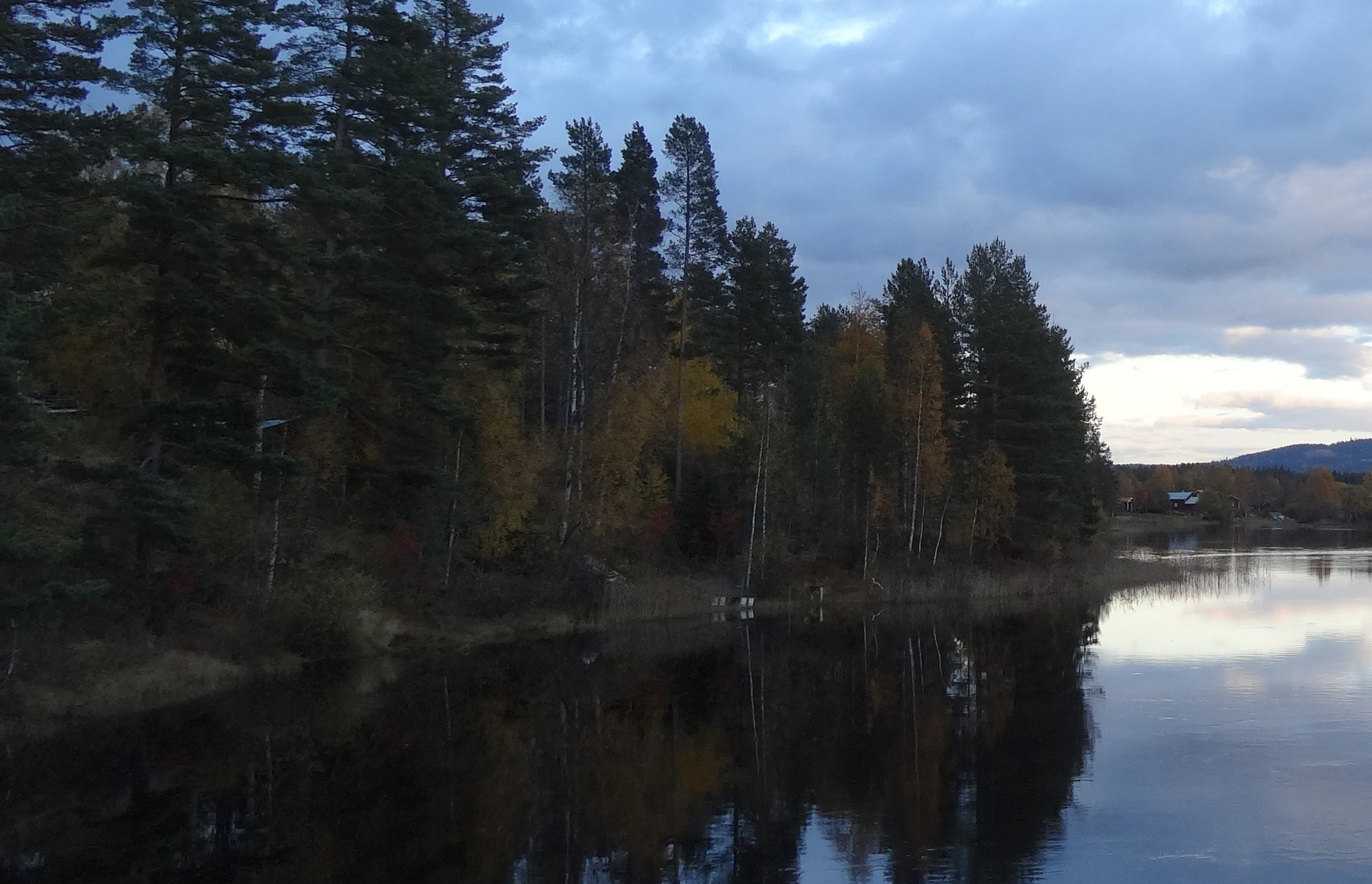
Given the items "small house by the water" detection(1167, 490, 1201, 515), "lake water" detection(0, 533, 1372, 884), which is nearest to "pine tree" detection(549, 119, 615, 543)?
"lake water" detection(0, 533, 1372, 884)

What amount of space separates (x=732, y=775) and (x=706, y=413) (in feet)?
111

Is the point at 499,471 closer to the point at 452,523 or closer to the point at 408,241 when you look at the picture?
the point at 452,523

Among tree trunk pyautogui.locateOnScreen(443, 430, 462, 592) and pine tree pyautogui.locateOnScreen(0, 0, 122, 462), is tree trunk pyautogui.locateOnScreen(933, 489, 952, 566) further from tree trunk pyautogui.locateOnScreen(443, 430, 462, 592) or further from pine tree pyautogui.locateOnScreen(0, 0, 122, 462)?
pine tree pyautogui.locateOnScreen(0, 0, 122, 462)

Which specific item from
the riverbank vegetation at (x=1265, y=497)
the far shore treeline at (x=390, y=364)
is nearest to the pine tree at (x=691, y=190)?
the far shore treeline at (x=390, y=364)

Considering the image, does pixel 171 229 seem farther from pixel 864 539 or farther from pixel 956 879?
pixel 864 539

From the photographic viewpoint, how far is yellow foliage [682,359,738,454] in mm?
47969

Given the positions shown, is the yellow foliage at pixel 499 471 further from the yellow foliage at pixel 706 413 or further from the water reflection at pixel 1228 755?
the water reflection at pixel 1228 755

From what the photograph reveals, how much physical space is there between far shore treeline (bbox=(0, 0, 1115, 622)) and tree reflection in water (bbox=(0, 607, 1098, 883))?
3.73m

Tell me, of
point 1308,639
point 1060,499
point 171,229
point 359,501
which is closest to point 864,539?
point 1060,499

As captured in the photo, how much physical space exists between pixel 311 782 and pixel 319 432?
49.6 ft

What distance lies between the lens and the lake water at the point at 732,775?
36.3ft

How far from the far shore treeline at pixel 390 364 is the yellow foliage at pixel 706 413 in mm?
194

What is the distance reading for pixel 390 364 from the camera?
94.8ft

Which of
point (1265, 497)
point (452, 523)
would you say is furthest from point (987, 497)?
point (1265, 497)
